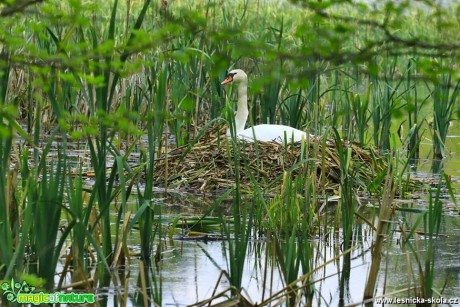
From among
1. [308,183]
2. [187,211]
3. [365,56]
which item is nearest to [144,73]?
[187,211]

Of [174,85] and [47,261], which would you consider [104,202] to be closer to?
[47,261]

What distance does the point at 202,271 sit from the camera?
17.6 ft

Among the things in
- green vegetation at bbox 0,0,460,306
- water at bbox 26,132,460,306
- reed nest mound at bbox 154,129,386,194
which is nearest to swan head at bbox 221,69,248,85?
green vegetation at bbox 0,0,460,306

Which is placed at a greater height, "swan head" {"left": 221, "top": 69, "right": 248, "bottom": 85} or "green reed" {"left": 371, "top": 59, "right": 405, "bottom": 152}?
"swan head" {"left": 221, "top": 69, "right": 248, "bottom": 85}

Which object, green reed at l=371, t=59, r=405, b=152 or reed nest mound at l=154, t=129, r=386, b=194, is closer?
reed nest mound at l=154, t=129, r=386, b=194

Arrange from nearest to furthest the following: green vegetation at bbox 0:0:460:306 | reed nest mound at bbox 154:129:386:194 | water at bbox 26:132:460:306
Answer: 1. green vegetation at bbox 0:0:460:306
2. water at bbox 26:132:460:306
3. reed nest mound at bbox 154:129:386:194

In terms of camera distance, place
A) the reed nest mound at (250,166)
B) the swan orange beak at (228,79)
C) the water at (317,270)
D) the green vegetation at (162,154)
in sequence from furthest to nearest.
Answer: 1. the swan orange beak at (228,79)
2. the reed nest mound at (250,166)
3. the water at (317,270)
4. the green vegetation at (162,154)

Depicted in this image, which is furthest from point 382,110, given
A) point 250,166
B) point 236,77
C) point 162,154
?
point 162,154

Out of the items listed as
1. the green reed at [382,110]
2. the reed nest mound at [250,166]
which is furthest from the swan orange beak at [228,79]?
the green reed at [382,110]

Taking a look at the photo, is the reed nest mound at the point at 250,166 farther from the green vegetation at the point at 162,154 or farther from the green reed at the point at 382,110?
the green reed at the point at 382,110

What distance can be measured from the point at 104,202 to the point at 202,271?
721mm

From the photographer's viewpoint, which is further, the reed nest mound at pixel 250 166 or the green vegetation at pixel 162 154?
the reed nest mound at pixel 250 166

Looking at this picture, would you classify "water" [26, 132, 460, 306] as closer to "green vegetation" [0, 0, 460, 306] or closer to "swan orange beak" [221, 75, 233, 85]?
"green vegetation" [0, 0, 460, 306]

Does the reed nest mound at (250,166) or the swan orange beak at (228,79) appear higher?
the swan orange beak at (228,79)
